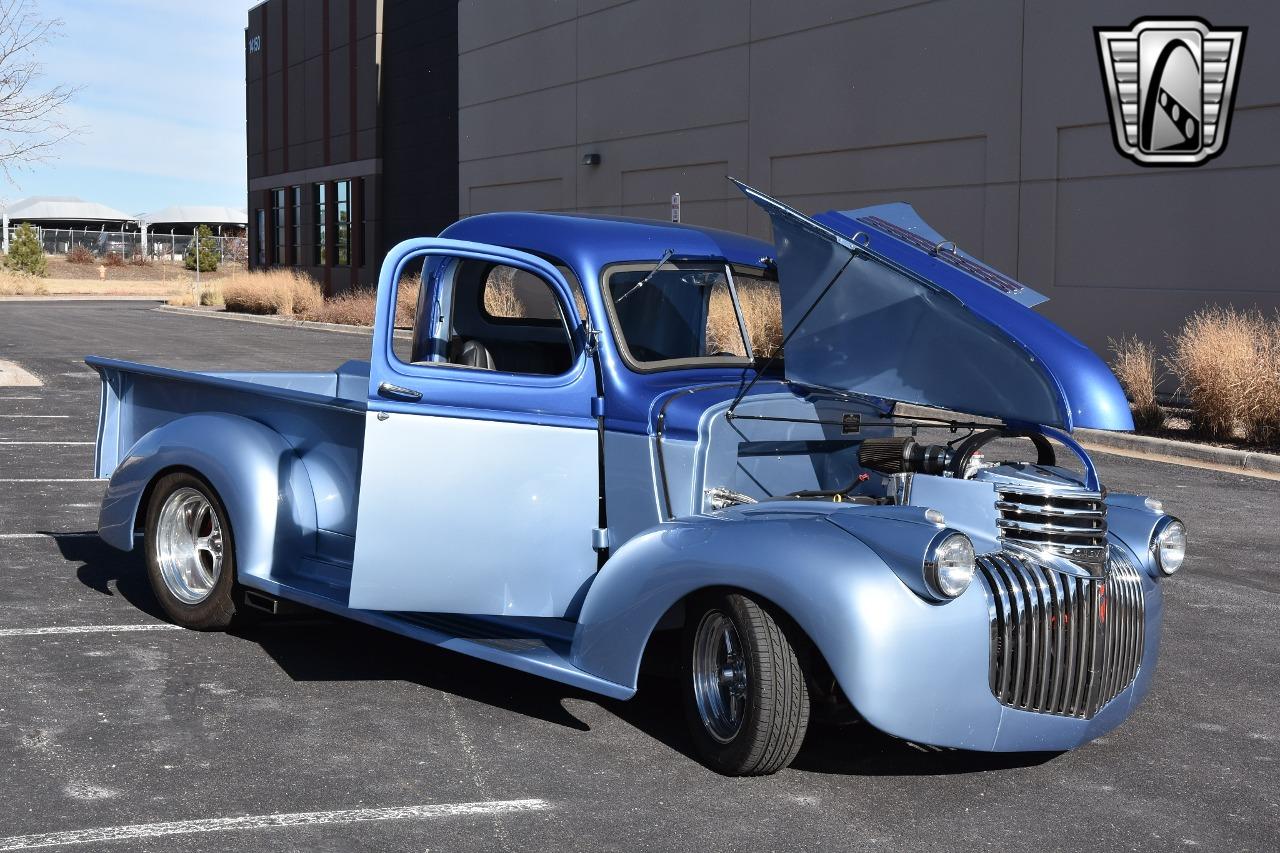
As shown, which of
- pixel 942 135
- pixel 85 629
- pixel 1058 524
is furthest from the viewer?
pixel 942 135

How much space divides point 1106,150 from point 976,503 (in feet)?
53.5

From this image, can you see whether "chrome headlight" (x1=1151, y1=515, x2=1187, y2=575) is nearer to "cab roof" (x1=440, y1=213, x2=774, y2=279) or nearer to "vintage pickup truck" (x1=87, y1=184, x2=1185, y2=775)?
"vintage pickup truck" (x1=87, y1=184, x2=1185, y2=775)

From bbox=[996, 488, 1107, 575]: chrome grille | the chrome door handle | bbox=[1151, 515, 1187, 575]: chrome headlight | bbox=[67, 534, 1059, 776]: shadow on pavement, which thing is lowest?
bbox=[67, 534, 1059, 776]: shadow on pavement

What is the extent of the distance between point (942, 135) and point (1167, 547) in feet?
58.6

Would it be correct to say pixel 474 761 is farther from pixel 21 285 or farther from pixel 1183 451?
pixel 21 285

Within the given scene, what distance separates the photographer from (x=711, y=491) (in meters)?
5.34

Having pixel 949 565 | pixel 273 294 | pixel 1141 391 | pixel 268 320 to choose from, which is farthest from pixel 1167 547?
pixel 273 294

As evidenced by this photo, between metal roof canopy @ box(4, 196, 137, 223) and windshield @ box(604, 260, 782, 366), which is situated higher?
metal roof canopy @ box(4, 196, 137, 223)

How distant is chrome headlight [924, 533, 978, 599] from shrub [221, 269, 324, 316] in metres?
35.9

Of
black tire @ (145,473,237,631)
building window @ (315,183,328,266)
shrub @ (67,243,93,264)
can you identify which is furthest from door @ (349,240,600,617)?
shrub @ (67,243,93,264)

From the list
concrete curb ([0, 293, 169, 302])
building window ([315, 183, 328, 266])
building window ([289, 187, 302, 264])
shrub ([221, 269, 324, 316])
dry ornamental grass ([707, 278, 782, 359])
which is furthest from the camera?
building window ([289, 187, 302, 264])

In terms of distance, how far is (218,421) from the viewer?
6367mm

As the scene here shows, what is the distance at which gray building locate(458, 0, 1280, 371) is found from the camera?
18438 millimetres

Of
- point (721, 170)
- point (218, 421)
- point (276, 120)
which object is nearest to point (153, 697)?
point (218, 421)
